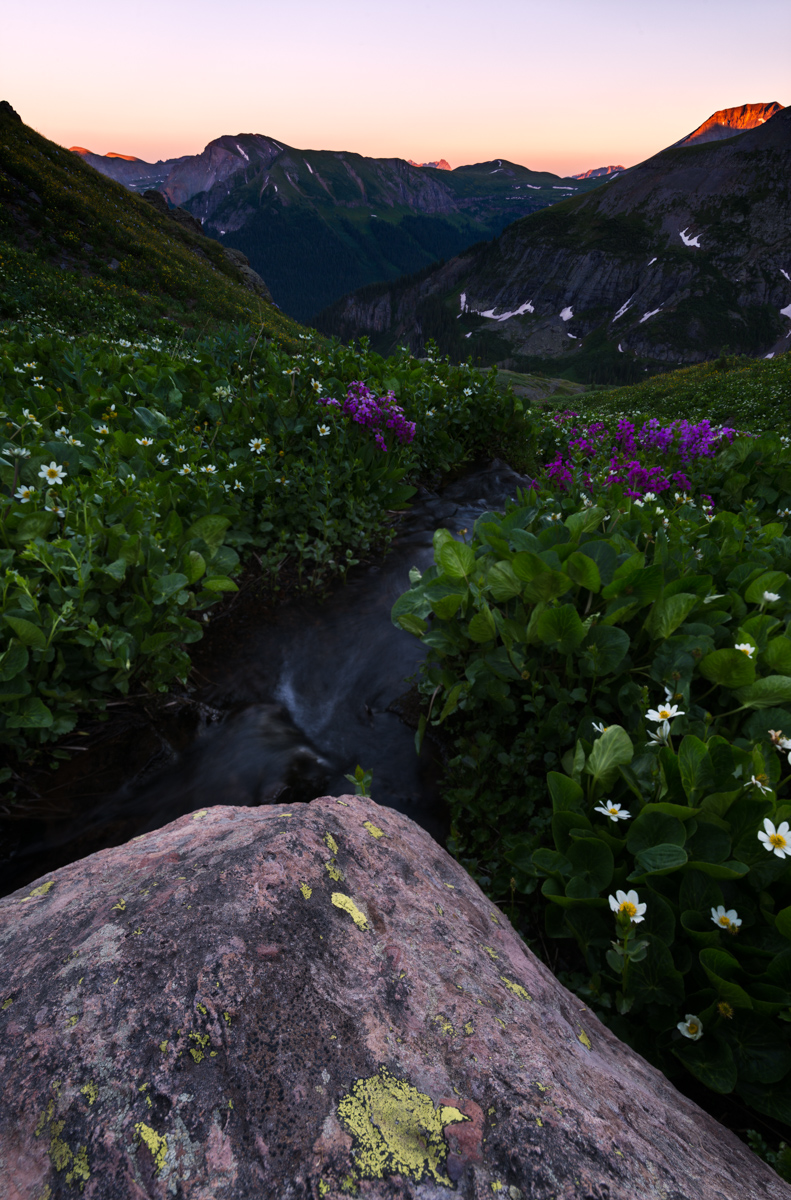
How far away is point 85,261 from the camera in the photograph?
1977cm

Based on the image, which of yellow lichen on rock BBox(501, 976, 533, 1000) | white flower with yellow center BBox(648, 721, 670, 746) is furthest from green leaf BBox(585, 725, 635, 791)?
yellow lichen on rock BBox(501, 976, 533, 1000)

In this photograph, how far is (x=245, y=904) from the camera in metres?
1.20

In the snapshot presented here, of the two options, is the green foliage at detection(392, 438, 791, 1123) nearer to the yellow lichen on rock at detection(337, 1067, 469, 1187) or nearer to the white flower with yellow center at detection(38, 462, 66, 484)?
the yellow lichen on rock at detection(337, 1067, 469, 1187)

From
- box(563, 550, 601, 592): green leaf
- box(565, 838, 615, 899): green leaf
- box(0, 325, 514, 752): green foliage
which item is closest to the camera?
box(565, 838, 615, 899): green leaf

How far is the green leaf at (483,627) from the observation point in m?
2.86

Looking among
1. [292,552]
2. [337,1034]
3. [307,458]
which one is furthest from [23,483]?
[337,1034]

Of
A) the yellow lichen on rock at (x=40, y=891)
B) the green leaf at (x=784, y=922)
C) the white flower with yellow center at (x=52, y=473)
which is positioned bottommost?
the green leaf at (x=784, y=922)

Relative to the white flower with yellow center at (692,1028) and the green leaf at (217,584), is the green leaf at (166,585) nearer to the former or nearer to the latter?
the green leaf at (217,584)

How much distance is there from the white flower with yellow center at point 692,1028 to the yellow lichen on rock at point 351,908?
117cm

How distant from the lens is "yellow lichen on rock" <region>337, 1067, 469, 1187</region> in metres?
0.84

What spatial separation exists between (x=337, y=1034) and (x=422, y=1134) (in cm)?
20

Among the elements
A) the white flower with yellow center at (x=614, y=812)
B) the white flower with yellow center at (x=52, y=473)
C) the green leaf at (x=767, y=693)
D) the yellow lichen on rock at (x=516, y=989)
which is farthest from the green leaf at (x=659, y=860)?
the white flower with yellow center at (x=52, y=473)

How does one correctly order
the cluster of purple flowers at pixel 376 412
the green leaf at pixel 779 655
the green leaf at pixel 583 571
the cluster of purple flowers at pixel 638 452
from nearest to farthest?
the green leaf at pixel 779 655
the green leaf at pixel 583 571
the cluster of purple flowers at pixel 638 452
the cluster of purple flowers at pixel 376 412

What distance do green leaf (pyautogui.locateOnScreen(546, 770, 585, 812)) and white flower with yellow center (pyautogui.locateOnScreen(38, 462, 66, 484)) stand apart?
3486 mm
